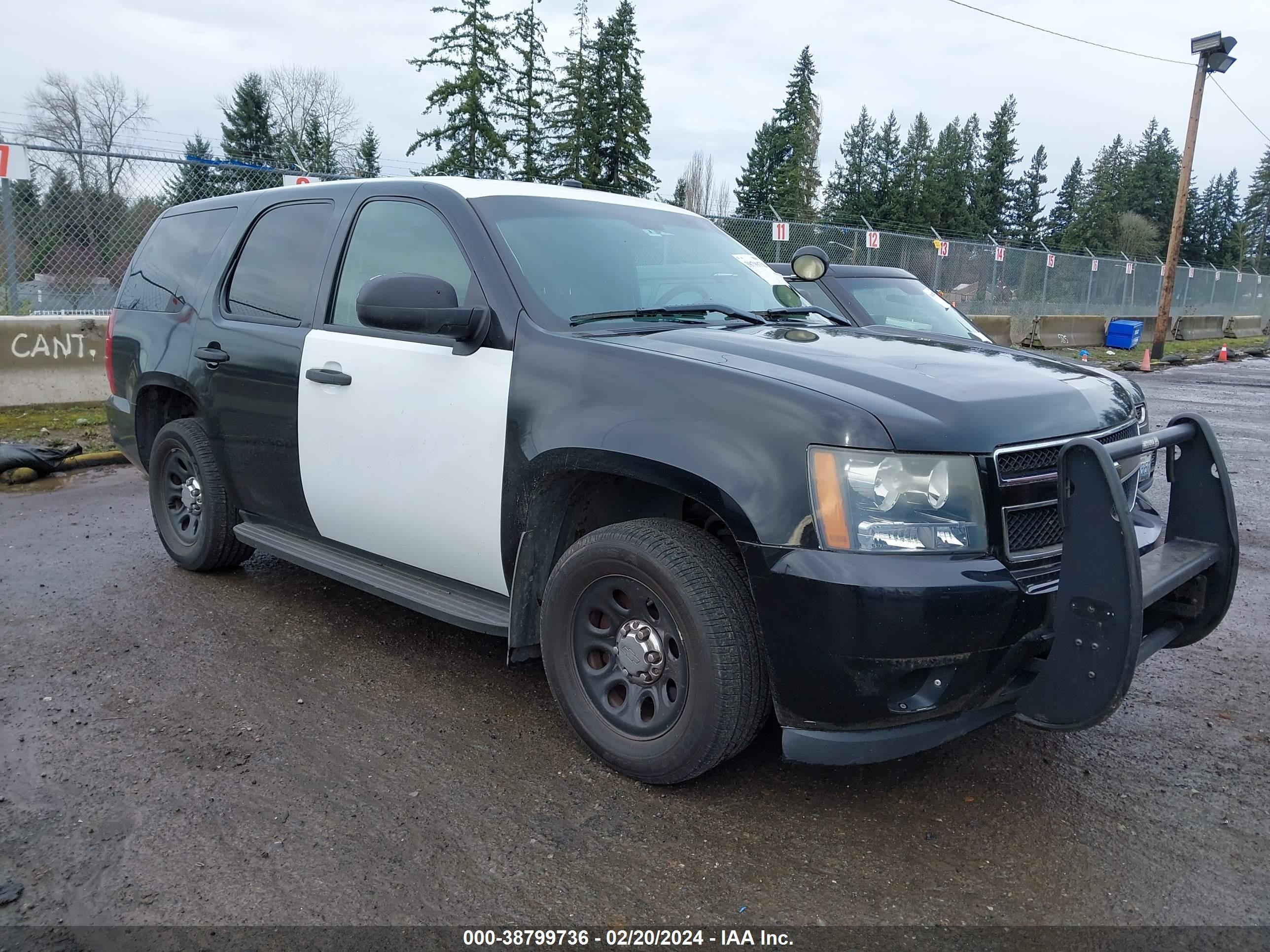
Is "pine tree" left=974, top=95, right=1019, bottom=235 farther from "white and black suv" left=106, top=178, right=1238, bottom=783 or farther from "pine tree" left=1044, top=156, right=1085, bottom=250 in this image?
"white and black suv" left=106, top=178, right=1238, bottom=783

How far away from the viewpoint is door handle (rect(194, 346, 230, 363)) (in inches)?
173

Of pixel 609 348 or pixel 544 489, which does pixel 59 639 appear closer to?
pixel 544 489

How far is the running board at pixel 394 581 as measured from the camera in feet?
11.3

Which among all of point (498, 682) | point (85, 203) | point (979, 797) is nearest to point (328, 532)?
point (498, 682)

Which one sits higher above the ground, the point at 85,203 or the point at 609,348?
the point at 85,203

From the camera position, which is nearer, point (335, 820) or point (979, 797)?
point (335, 820)

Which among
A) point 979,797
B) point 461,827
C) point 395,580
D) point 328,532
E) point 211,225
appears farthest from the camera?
point 211,225

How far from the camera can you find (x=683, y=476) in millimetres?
2793

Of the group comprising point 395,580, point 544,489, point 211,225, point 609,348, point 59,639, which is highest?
point 211,225

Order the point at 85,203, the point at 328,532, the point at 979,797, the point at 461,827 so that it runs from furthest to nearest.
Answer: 1. the point at 85,203
2. the point at 328,532
3. the point at 979,797
4. the point at 461,827

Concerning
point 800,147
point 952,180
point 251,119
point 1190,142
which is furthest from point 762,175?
point 1190,142

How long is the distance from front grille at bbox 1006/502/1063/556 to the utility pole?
22918 mm

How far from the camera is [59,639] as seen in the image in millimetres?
4203

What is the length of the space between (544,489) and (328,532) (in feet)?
4.40
